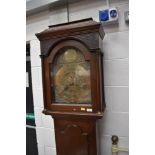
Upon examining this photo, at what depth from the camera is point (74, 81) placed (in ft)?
3.88

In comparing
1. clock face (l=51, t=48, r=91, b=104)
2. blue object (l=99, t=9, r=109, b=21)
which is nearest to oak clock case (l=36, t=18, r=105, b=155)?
clock face (l=51, t=48, r=91, b=104)

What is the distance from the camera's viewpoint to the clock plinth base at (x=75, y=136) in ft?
3.88

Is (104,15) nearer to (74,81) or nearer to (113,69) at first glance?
(113,69)

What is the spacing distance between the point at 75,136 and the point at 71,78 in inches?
17.5

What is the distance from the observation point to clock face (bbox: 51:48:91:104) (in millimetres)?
1154

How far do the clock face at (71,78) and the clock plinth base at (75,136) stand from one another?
15 centimetres

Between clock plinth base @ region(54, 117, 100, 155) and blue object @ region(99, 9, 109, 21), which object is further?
blue object @ region(99, 9, 109, 21)

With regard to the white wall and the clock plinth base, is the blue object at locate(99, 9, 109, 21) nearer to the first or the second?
the white wall

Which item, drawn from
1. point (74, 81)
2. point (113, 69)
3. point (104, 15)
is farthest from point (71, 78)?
point (104, 15)

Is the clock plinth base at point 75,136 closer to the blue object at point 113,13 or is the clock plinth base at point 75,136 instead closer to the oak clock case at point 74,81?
the oak clock case at point 74,81
